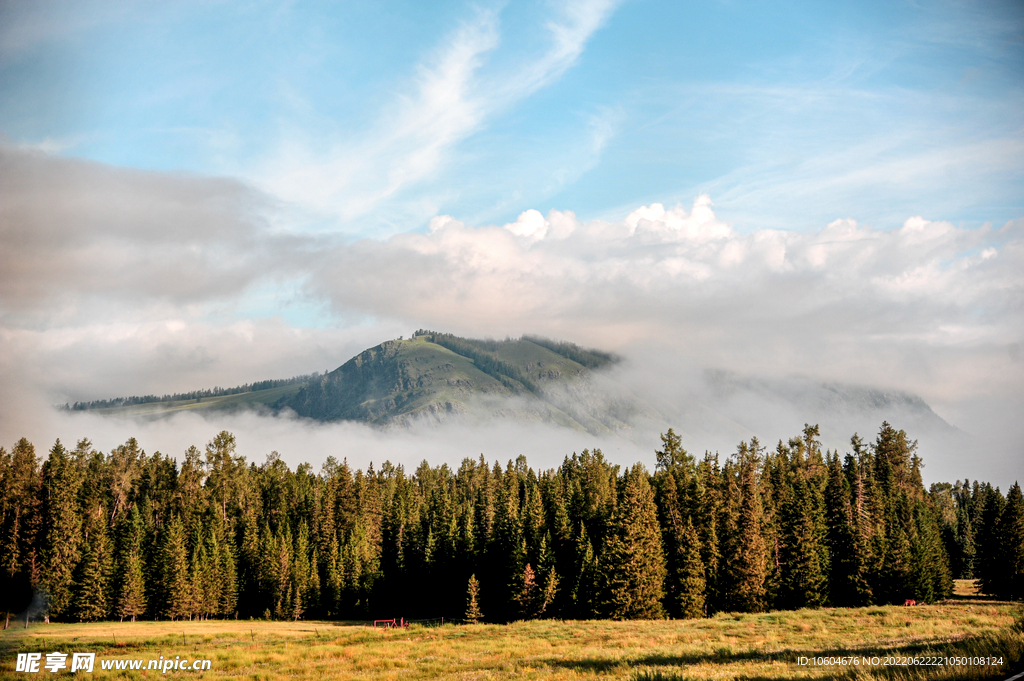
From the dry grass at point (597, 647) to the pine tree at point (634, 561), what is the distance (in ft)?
19.9

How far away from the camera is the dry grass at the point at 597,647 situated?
116 feet

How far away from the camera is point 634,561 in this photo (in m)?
80.7

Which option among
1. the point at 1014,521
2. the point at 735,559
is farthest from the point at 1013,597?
the point at 735,559

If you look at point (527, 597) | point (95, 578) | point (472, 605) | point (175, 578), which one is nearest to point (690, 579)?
point (527, 597)

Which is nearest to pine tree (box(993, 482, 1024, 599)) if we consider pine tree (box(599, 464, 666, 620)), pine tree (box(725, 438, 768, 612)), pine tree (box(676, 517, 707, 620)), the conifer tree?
pine tree (box(725, 438, 768, 612))

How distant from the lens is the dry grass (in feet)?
116

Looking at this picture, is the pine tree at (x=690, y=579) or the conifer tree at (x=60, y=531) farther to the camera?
the conifer tree at (x=60, y=531)

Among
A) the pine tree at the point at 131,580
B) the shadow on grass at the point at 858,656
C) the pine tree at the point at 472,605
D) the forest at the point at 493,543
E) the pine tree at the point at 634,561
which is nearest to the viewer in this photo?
the shadow on grass at the point at 858,656

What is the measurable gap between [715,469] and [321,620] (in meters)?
66.2

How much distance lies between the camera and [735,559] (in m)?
82.1

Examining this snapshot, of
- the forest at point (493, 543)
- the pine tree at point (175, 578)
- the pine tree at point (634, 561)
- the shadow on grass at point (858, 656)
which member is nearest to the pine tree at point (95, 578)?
the forest at point (493, 543)

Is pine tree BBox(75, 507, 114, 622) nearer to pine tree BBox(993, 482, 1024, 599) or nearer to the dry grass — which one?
the dry grass

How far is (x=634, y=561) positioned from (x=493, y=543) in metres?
26.6

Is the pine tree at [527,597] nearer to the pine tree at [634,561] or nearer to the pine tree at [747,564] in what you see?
the pine tree at [634,561]
